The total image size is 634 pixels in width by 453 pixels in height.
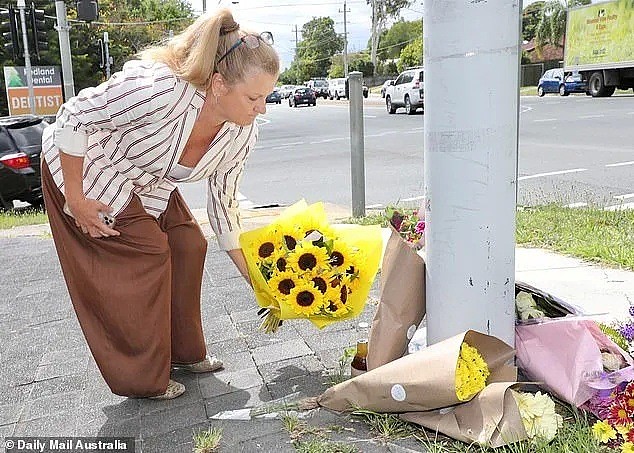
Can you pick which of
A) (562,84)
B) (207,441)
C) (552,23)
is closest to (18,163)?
(207,441)

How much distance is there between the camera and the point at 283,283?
288 centimetres

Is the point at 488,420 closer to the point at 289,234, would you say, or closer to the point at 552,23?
the point at 289,234

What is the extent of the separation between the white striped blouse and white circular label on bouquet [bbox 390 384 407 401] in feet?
3.86

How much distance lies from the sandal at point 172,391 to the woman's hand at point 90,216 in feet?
2.25

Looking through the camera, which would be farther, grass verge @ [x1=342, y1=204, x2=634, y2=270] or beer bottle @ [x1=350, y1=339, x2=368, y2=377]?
grass verge @ [x1=342, y1=204, x2=634, y2=270]

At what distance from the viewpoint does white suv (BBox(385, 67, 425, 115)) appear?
83.5 feet

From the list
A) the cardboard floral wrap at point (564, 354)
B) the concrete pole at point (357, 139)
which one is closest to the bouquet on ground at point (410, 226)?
the cardboard floral wrap at point (564, 354)

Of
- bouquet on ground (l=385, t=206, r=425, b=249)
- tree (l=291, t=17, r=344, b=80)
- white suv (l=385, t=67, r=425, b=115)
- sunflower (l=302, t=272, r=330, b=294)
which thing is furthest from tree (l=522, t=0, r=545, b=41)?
sunflower (l=302, t=272, r=330, b=294)

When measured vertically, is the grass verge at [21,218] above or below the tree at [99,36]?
below

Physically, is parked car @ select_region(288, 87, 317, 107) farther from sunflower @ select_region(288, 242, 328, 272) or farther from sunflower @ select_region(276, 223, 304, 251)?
sunflower @ select_region(288, 242, 328, 272)

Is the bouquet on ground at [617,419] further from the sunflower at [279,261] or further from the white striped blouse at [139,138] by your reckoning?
the white striped blouse at [139,138]

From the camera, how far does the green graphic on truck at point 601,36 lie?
89.6 ft

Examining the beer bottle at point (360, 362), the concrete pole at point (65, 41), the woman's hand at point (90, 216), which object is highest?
the concrete pole at point (65, 41)

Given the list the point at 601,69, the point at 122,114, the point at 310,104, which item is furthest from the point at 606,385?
the point at 310,104
